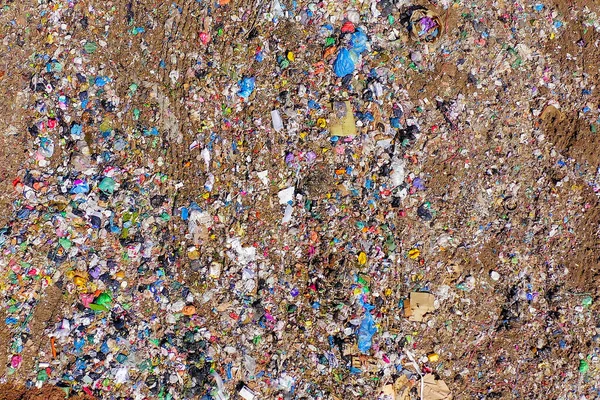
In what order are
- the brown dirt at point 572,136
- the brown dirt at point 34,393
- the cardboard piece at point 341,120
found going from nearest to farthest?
the brown dirt at point 34,393
the cardboard piece at point 341,120
the brown dirt at point 572,136

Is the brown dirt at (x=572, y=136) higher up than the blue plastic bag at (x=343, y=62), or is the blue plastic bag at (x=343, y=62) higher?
the blue plastic bag at (x=343, y=62)

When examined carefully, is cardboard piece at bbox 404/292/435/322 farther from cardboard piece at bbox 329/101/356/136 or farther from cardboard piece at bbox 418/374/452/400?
cardboard piece at bbox 329/101/356/136

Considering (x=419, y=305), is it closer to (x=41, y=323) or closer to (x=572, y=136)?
(x=572, y=136)

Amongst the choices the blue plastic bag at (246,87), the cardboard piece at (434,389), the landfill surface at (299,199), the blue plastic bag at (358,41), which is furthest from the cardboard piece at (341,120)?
the cardboard piece at (434,389)

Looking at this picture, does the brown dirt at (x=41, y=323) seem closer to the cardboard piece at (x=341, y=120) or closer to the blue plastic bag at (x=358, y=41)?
the cardboard piece at (x=341, y=120)

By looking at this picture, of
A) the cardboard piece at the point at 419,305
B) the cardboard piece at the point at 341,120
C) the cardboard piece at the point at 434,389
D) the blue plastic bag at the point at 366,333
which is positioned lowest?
the cardboard piece at the point at 434,389

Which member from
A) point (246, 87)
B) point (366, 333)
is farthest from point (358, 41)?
point (366, 333)
